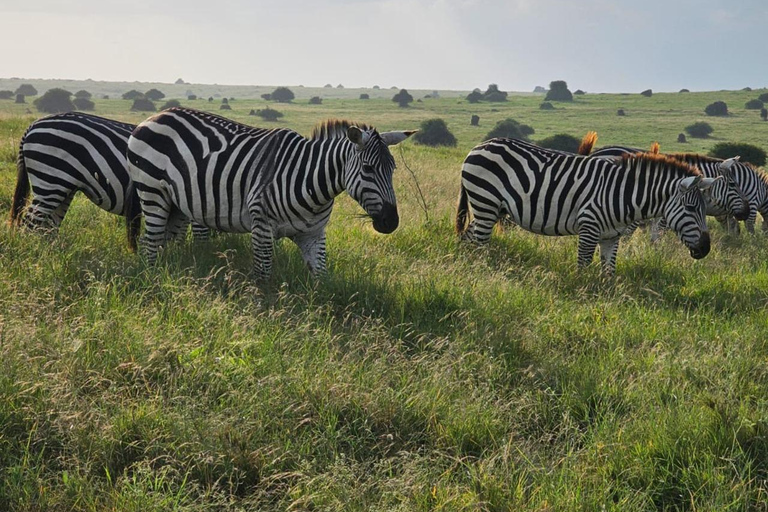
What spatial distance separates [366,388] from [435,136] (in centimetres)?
3728

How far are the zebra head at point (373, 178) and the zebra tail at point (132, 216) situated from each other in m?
2.67

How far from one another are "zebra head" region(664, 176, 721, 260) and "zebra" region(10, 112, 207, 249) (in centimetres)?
631

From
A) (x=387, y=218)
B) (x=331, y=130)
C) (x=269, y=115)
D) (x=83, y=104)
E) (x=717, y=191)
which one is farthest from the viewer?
(x=83, y=104)

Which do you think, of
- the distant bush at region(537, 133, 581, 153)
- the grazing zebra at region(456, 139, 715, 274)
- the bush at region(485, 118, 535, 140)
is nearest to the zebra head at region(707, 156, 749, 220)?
the grazing zebra at region(456, 139, 715, 274)

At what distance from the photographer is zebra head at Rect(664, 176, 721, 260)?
7465 mm

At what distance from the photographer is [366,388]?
4.23m

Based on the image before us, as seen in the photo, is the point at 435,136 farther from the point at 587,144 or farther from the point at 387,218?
the point at 387,218

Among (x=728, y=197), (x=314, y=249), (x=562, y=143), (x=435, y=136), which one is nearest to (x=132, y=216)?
(x=314, y=249)

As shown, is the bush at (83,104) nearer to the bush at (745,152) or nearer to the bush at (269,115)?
the bush at (269,115)

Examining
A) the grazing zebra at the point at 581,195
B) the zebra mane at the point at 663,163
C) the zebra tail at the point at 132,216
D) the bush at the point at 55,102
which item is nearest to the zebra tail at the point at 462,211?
the grazing zebra at the point at 581,195

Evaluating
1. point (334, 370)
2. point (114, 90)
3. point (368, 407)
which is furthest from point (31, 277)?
point (114, 90)

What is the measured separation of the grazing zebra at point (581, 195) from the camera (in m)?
7.59

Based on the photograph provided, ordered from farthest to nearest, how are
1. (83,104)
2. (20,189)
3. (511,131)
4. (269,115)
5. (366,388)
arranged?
(83,104) → (269,115) → (511,131) → (20,189) → (366,388)

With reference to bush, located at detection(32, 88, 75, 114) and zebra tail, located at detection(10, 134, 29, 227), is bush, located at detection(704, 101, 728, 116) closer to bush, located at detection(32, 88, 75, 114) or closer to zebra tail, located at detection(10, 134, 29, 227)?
bush, located at detection(32, 88, 75, 114)
